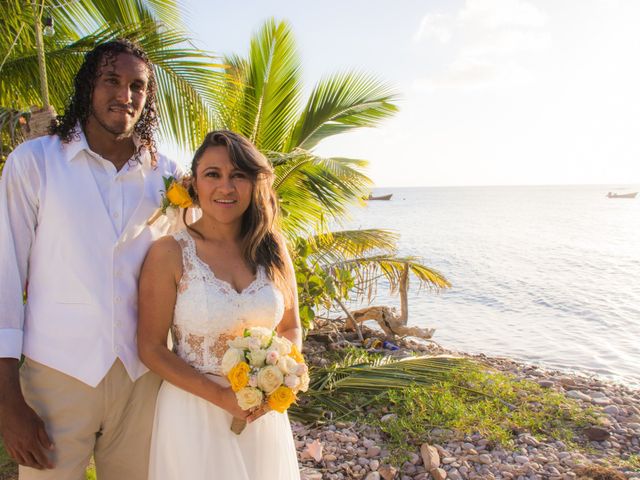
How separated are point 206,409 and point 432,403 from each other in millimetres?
3336

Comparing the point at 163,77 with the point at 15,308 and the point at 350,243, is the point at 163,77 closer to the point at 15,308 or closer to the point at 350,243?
the point at 350,243

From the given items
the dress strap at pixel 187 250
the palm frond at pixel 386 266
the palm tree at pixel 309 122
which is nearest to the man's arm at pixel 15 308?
the dress strap at pixel 187 250

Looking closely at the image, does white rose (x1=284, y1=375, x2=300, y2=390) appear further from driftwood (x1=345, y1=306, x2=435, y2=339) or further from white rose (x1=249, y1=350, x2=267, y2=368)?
driftwood (x1=345, y1=306, x2=435, y2=339)

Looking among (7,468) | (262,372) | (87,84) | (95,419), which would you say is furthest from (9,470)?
(87,84)

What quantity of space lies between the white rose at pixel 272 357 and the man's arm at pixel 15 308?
3.31ft

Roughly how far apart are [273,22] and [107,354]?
7.05 metres

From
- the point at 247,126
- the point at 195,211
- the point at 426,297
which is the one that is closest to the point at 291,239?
the point at 247,126

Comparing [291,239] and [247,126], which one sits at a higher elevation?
[247,126]

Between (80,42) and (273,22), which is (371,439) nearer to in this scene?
(80,42)

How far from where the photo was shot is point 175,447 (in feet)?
7.97

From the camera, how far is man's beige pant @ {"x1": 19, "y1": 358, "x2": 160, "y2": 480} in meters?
2.29

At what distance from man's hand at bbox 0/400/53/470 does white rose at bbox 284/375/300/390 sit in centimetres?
106

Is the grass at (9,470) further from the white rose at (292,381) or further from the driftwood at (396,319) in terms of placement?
the driftwood at (396,319)

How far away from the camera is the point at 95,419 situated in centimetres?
237
